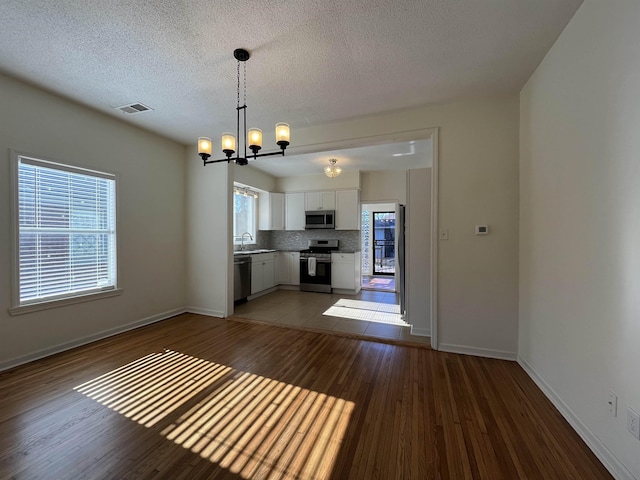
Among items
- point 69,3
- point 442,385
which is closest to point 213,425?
point 442,385

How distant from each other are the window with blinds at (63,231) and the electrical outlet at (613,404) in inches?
181

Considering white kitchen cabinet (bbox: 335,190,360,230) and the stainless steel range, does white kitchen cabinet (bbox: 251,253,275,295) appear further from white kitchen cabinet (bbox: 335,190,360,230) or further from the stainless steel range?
white kitchen cabinet (bbox: 335,190,360,230)

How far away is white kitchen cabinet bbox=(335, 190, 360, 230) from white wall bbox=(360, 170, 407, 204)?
356 millimetres

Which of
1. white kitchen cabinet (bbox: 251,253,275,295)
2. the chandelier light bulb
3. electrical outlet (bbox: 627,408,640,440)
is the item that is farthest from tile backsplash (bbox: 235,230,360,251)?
electrical outlet (bbox: 627,408,640,440)

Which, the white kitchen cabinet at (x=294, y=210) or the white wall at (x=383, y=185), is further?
the white kitchen cabinet at (x=294, y=210)

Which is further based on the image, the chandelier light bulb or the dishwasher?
the dishwasher

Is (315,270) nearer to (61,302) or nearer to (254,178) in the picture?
(254,178)

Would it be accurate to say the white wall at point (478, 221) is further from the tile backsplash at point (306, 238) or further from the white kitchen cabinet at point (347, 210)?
the tile backsplash at point (306, 238)

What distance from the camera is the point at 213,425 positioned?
1.72 meters

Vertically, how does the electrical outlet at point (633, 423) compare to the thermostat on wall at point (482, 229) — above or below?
below

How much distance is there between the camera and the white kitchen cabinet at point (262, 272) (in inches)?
208

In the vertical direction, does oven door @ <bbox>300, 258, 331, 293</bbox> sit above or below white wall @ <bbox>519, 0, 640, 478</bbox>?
below

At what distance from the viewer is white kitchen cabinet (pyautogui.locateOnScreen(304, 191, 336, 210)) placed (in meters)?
6.06

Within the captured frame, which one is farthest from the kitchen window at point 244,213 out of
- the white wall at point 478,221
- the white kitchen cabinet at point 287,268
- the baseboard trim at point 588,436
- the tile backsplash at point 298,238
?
the baseboard trim at point 588,436
